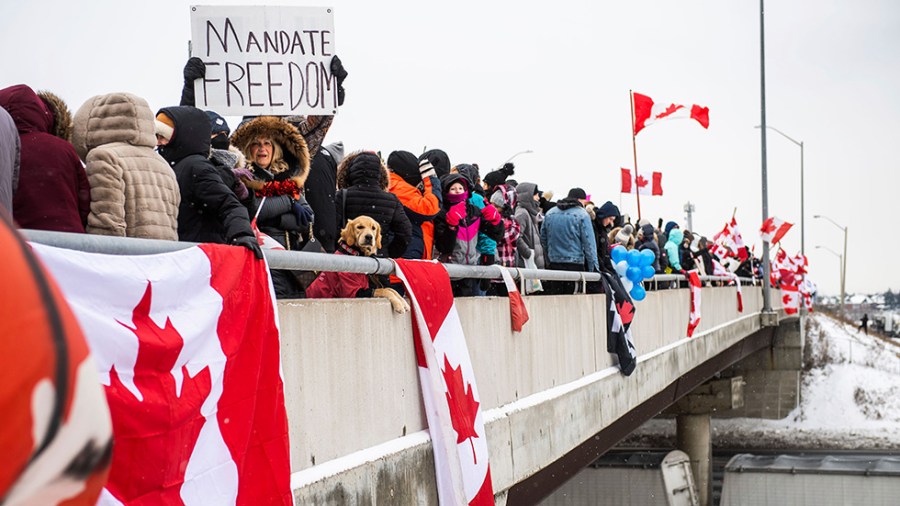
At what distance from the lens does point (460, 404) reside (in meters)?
7.11

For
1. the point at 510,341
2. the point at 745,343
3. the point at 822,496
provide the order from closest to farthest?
the point at 510,341 < the point at 822,496 < the point at 745,343

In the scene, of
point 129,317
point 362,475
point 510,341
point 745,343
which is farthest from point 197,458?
point 745,343

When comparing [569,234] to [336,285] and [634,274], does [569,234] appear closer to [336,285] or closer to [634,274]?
[634,274]

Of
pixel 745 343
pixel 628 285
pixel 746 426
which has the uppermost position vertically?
pixel 628 285

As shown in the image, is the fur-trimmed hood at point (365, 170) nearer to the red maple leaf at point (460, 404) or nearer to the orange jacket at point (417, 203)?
the orange jacket at point (417, 203)

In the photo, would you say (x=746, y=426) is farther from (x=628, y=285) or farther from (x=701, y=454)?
(x=628, y=285)

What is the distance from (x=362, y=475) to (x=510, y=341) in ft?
11.2

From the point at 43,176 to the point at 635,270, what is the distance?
10.2m

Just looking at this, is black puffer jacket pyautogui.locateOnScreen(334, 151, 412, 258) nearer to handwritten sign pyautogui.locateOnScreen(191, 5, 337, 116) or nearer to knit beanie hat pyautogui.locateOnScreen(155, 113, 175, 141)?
handwritten sign pyautogui.locateOnScreen(191, 5, 337, 116)

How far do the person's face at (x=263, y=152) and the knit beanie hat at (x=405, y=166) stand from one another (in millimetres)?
2332

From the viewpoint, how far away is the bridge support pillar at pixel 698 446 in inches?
1468

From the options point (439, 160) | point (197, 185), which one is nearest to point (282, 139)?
point (197, 185)

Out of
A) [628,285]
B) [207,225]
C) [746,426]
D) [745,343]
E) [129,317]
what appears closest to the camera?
[129,317]

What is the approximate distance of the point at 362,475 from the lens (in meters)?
5.69
